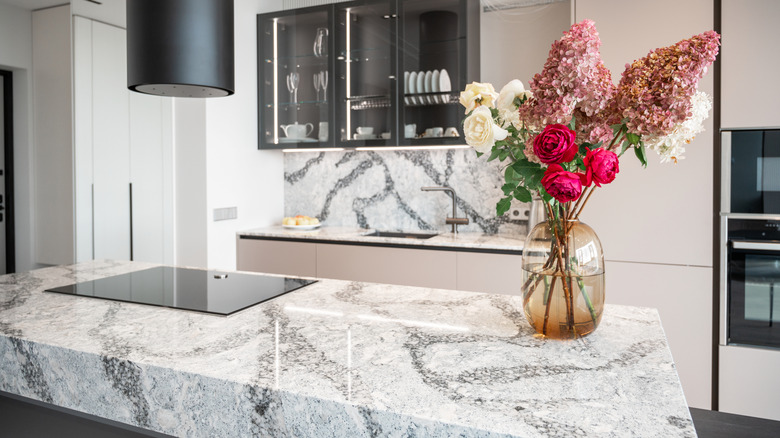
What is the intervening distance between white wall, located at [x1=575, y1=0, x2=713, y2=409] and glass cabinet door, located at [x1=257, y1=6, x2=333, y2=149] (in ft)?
5.74

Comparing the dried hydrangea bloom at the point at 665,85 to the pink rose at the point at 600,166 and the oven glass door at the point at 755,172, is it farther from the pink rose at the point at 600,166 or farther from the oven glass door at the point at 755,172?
the oven glass door at the point at 755,172

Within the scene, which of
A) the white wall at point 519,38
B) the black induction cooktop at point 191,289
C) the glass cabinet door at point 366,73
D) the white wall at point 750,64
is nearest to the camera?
the black induction cooktop at point 191,289

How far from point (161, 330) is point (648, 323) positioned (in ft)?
3.94

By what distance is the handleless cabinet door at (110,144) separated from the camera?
3.52 meters

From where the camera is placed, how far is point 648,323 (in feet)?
4.22

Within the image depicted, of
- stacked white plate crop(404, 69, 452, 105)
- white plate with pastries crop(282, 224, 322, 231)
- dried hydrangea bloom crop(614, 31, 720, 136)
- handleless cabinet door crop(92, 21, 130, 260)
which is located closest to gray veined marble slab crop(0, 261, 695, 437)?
dried hydrangea bloom crop(614, 31, 720, 136)

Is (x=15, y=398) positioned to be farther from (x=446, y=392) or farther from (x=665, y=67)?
(x=665, y=67)

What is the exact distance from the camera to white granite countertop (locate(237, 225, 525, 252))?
2.90m

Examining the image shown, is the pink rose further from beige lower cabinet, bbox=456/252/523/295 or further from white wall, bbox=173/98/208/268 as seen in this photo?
white wall, bbox=173/98/208/268

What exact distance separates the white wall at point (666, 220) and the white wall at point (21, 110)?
13.0 feet

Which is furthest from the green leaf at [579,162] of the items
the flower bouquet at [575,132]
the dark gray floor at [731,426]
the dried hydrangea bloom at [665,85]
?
the dark gray floor at [731,426]

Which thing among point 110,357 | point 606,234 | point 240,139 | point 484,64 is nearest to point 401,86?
point 484,64

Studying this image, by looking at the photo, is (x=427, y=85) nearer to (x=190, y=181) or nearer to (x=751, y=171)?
(x=190, y=181)

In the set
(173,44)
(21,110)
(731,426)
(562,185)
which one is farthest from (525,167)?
(21,110)
